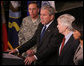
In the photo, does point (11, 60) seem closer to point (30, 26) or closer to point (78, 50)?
point (78, 50)

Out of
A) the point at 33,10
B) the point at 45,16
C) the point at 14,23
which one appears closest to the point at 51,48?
the point at 45,16

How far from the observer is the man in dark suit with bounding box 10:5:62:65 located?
2336 millimetres

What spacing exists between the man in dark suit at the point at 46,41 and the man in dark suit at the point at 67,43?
0.15 meters

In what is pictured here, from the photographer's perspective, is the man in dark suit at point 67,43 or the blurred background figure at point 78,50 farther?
the man in dark suit at point 67,43

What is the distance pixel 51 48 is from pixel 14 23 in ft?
9.75

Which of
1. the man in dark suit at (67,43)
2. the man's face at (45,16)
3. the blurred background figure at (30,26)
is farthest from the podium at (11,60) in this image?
the blurred background figure at (30,26)

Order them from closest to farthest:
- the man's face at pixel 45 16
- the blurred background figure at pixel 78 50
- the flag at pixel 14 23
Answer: the blurred background figure at pixel 78 50, the man's face at pixel 45 16, the flag at pixel 14 23

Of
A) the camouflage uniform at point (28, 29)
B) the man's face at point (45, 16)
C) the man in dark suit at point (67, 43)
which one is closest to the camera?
the man in dark suit at point (67, 43)

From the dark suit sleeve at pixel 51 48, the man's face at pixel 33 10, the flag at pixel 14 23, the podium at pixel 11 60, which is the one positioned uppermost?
the man's face at pixel 33 10

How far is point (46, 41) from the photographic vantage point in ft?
8.11

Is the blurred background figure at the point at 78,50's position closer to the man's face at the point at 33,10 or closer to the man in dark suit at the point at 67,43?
the man in dark suit at the point at 67,43

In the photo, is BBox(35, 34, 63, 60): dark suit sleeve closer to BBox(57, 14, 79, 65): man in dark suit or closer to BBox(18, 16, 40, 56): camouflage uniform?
BBox(57, 14, 79, 65): man in dark suit

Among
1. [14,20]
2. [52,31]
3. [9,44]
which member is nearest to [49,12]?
[52,31]

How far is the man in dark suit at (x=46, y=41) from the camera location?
2.34 metres
